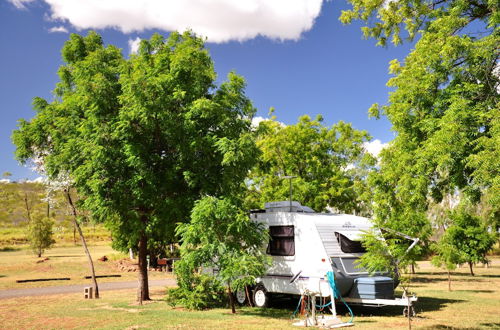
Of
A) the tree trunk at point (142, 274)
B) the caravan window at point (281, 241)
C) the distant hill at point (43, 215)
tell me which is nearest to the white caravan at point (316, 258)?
the caravan window at point (281, 241)

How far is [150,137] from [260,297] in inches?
268

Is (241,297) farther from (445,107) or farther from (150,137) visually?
(445,107)

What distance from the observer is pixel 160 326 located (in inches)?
453

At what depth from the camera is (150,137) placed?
16.0 meters

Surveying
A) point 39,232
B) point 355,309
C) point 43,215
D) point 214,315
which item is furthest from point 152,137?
point 43,215

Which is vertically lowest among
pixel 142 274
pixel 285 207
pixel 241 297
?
pixel 241 297

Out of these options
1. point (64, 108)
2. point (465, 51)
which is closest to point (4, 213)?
point (64, 108)

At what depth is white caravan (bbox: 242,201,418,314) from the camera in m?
13.4

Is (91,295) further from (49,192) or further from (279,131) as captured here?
(279,131)

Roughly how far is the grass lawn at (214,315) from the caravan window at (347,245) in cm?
196

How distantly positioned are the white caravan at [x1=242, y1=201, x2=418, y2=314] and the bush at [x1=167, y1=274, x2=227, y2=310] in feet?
5.06

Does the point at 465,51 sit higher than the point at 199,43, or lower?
lower

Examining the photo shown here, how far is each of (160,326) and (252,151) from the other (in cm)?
616

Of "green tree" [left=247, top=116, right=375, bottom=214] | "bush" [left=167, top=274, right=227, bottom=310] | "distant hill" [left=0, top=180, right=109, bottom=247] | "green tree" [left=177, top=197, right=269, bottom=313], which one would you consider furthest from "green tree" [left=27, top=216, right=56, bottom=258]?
"green tree" [left=177, top=197, right=269, bottom=313]
